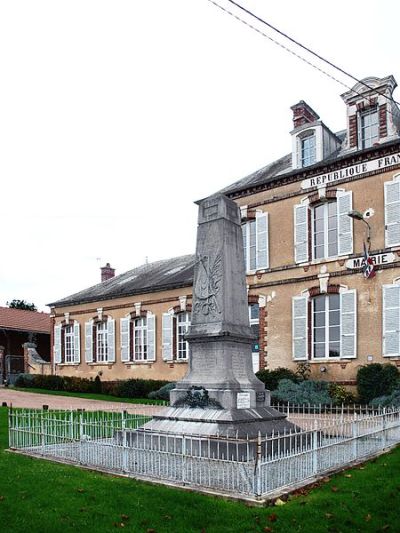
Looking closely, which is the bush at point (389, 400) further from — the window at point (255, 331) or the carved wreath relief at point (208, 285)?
the carved wreath relief at point (208, 285)

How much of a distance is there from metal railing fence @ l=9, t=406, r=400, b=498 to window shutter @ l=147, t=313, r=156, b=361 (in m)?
14.3

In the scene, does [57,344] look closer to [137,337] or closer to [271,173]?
[137,337]

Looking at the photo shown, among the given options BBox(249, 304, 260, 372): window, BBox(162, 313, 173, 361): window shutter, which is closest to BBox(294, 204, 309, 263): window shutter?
BBox(249, 304, 260, 372): window

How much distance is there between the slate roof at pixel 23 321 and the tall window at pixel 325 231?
1968 centimetres

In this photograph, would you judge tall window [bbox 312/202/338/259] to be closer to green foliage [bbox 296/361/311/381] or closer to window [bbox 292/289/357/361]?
window [bbox 292/289/357/361]

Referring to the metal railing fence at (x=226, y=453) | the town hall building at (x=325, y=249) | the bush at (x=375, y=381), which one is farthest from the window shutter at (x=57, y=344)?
the metal railing fence at (x=226, y=453)

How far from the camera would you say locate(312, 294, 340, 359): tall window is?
1909 centimetres

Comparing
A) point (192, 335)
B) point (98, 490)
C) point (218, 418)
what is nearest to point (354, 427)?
point (218, 418)

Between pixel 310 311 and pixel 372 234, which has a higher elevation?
pixel 372 234

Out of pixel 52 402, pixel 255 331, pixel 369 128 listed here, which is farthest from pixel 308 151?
pixel 52 402

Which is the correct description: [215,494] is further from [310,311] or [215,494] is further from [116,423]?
[310,311]

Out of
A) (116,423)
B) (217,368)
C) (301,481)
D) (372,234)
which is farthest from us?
(372,234)

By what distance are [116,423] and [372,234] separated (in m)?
10.1

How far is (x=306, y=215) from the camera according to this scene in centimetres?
2008
